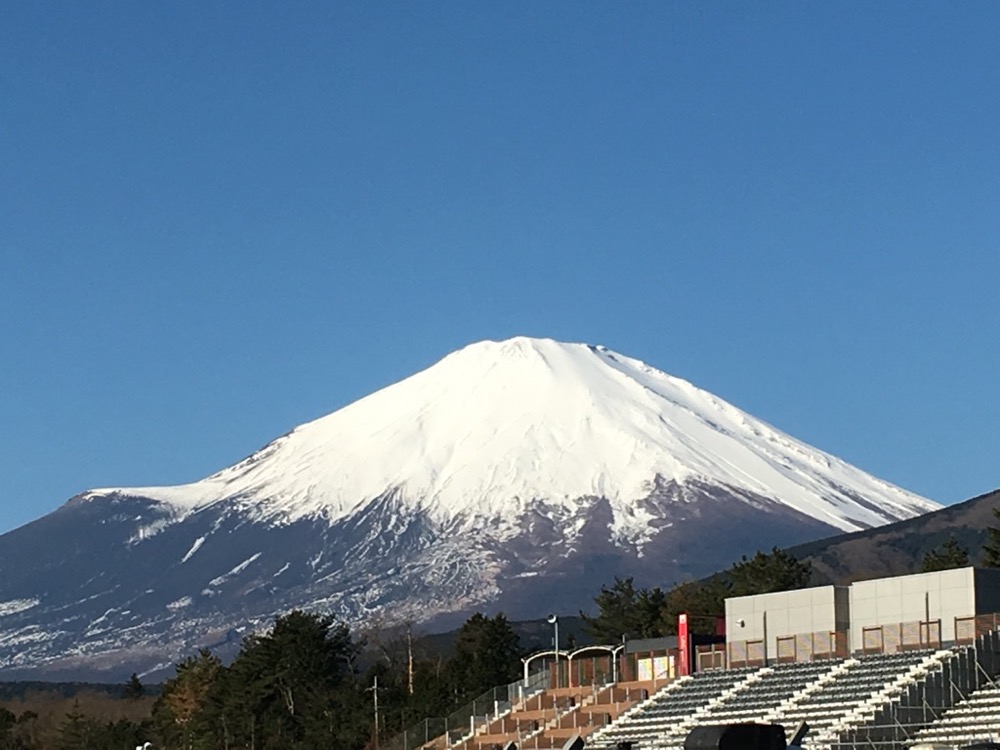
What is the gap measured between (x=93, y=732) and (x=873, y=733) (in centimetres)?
7495

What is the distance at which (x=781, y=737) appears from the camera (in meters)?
26.0

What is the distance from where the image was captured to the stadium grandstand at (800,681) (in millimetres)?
60250

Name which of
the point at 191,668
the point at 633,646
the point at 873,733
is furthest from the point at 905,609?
the point at 191,668

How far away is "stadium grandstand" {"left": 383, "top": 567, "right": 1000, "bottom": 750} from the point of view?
60.2 m

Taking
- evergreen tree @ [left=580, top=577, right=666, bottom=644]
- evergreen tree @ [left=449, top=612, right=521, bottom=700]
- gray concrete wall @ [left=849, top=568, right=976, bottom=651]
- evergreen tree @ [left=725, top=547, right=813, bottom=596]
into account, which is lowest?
evergreen tree @ [left=449, top=612, right=521, bottom=700]

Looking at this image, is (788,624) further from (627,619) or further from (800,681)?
(627,619)

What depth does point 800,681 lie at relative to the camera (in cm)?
6781

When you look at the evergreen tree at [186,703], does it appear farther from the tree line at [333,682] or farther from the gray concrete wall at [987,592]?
the gray concrete wall at [987,592]

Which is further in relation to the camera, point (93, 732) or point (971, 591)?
point (93, 732)

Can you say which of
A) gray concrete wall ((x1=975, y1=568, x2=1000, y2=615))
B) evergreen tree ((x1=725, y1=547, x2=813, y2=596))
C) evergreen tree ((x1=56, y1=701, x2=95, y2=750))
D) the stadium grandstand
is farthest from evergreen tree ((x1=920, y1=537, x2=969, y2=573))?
evergreen tree ((x1=56, y1=701, x2=95, y2=750))

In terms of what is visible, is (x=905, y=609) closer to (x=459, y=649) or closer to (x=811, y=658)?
(x=811, y=658)

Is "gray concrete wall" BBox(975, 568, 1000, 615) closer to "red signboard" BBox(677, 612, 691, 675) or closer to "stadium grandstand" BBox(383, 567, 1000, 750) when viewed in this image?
"stadium grandstand" BBox(383, 567, 1000, 750)

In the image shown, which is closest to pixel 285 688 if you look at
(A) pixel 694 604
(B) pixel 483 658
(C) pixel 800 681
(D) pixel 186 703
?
(B) pixel 483 658

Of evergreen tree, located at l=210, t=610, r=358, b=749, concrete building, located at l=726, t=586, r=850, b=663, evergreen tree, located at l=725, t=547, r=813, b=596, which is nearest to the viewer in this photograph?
concrete building, located at l=726, t=586, r=850, b=663
